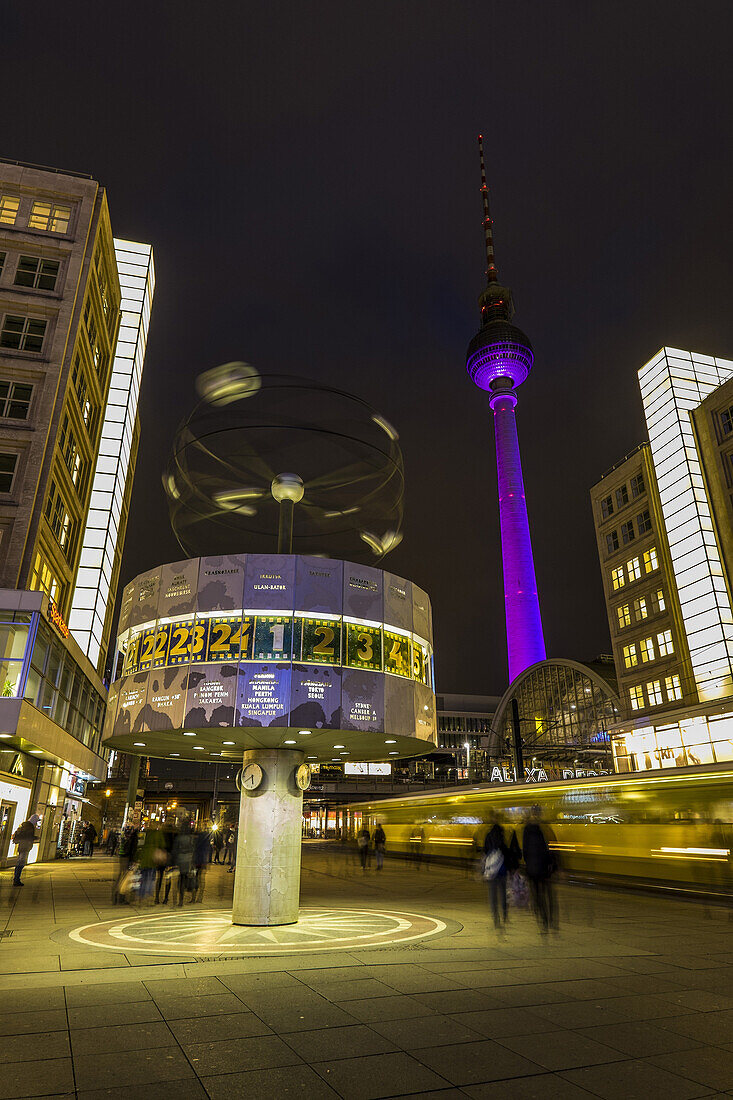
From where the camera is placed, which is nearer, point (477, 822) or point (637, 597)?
point (477, 822)

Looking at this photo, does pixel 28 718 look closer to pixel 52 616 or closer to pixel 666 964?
pixel 52 616

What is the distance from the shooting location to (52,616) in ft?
95.5

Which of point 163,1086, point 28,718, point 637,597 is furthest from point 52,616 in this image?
point 637,597

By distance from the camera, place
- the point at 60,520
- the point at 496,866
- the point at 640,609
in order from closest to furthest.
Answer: the point at 496,866, the point at 60,520, the point at 640,609

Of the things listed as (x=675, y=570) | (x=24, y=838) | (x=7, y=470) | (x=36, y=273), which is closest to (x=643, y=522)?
(x=675, y=570)

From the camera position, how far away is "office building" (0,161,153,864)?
2933cm

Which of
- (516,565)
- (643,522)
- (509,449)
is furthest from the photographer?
(509,449)

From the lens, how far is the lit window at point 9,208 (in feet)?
139

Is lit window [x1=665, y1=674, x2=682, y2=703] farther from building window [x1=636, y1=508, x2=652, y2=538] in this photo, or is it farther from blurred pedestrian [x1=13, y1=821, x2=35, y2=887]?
blurred pedestrian [x1=13, y1=821, x2=35, y2=887]

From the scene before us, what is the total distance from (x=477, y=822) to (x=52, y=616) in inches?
907

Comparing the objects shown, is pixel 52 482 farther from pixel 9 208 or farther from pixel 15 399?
pixel 9 208

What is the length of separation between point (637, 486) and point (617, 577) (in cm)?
810

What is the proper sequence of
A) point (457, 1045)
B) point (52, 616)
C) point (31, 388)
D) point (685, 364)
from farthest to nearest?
point (685, 364) < point (31, 388) < point (52, 616) < point (457, 1045)

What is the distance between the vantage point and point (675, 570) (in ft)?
156
